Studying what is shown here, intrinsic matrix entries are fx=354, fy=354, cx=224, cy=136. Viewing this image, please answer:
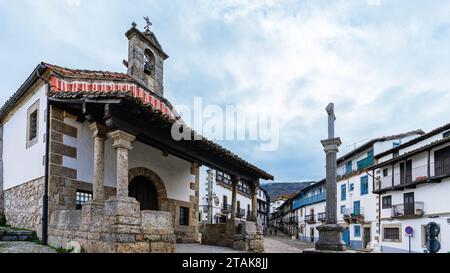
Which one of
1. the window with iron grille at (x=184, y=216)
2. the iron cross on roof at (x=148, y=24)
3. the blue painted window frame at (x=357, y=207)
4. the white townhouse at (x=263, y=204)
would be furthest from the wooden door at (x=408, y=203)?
the white townhouse at (x=263, y=204)

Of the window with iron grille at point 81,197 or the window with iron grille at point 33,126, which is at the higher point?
the window with iron grille at point 33,126

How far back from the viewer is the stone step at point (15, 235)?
8117 millimetres

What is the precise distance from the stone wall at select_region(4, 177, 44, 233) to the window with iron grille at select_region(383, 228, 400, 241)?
21452 mm

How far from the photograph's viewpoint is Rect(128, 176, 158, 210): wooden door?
35.1 ft

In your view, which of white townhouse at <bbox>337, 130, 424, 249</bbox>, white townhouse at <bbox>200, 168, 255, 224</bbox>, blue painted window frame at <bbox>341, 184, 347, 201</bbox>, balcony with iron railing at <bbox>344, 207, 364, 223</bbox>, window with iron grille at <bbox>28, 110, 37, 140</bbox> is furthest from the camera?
blue painted window frame at <bbox>341, 184, 347, 201</bbox>

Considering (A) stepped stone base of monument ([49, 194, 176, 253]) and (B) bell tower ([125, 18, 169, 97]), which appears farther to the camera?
(B) bell tower ([125, 18, 169, 97])

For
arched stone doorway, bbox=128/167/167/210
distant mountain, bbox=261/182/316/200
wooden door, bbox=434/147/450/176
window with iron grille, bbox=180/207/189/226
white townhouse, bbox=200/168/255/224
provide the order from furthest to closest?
distant mountain, bbox=261/182/316/200 → white townhouse, bbox=200/168/255/224 → wooden door, bbox=434/147/450/176 → window with iron grille, bbox=180/207/189/226 → arched stone doorway, bbox=128/167/167/210

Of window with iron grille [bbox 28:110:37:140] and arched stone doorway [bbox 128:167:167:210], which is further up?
window with iron grille [bbox 28:110:37:140]

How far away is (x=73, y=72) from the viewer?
32.4 ft

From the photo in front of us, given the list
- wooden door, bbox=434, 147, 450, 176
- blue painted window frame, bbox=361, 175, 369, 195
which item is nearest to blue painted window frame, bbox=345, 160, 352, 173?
→ blue painted window frame, bbox=361, 175, 369, 195

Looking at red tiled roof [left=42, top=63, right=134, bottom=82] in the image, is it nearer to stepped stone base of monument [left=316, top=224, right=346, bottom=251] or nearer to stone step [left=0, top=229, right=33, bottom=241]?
stone step [left=0, top=229, right=33, bottom=241]

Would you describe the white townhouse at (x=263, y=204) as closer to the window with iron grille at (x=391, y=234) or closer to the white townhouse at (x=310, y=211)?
the white townhouse at (x=310, y=211)

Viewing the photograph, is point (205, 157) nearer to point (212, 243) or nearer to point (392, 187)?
point (212, 243)

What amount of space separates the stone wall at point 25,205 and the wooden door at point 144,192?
8.57 feet
